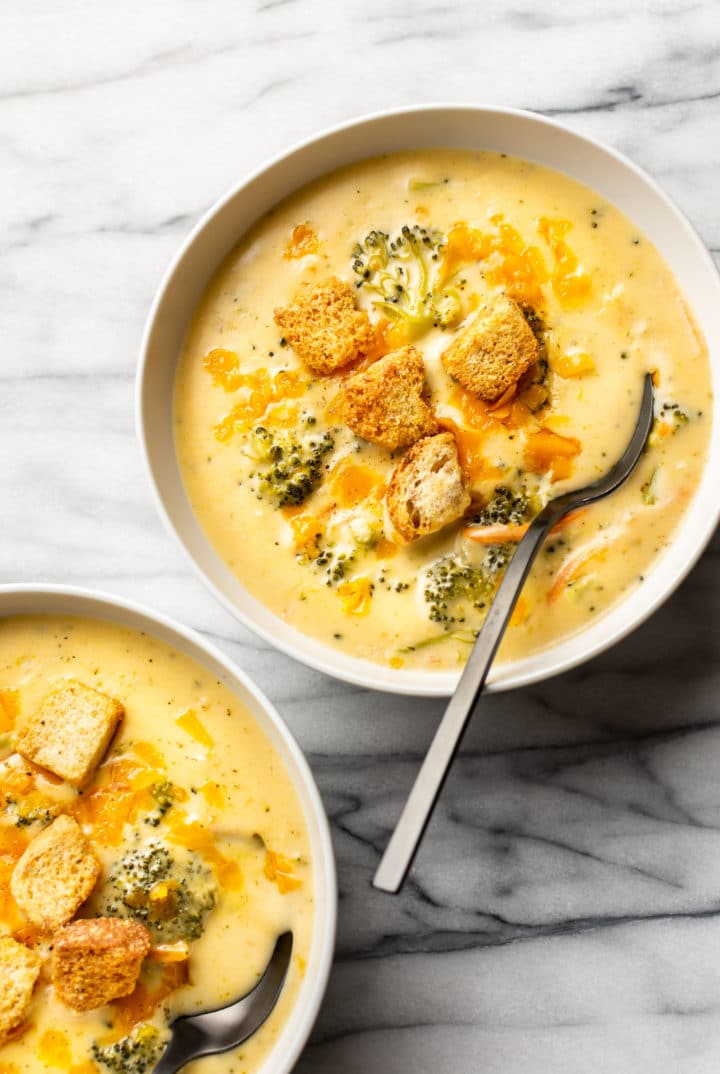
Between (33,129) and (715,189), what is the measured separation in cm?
170

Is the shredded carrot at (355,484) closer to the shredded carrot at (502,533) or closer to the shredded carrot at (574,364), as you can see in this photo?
the shredded carrot at (502,533)

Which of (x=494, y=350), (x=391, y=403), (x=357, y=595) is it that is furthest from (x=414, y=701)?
(x=494, y=350)

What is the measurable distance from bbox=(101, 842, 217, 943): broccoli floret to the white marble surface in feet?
1.23

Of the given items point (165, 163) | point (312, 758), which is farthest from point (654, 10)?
point (312, 758)

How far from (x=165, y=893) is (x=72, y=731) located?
15.8 inches

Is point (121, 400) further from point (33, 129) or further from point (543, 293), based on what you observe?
point (543, 293)

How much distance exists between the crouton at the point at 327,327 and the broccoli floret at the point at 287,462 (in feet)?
0.54

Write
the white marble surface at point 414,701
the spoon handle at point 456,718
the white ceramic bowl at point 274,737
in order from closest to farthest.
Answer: the spoon handle at point 456,718, the white ceramic bowl at point 274,737, the white marble surface at point 414,701

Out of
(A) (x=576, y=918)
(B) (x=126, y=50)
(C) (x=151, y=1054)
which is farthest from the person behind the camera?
(B) (x=126, y=50)

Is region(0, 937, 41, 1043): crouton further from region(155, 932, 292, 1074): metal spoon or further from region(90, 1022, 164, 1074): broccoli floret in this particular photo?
region(155, 932, 292, 1074): metal spoon

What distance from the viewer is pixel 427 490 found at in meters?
2.08

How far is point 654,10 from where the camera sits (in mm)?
2490

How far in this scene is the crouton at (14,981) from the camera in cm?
215

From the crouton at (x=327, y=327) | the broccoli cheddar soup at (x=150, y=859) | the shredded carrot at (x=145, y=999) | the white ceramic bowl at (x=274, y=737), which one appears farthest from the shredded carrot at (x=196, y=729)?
the crouton at (x=327, y=327)
